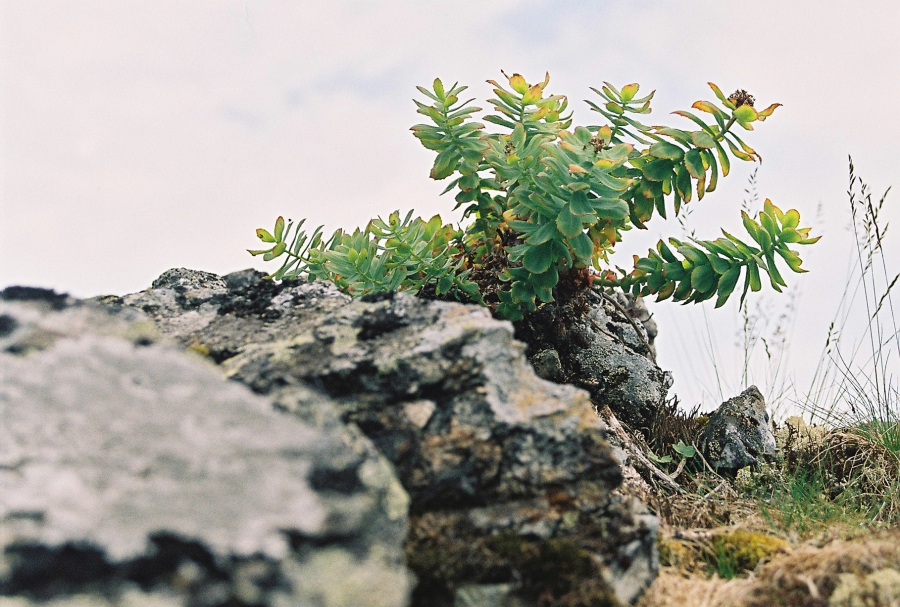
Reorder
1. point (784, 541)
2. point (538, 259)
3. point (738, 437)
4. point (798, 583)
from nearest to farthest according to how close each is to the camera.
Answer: point (798, 583), point (784, 541), point (538, 259), point (738, 437)

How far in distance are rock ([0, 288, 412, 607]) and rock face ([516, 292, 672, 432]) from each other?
3.14m

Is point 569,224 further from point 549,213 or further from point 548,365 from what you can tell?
point 548,365

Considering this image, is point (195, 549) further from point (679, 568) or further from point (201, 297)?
point (679, 568)

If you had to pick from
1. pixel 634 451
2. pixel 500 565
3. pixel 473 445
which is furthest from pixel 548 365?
pixel 500 565

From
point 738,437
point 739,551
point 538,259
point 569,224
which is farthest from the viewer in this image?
point 738,437

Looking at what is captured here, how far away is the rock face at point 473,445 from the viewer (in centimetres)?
250

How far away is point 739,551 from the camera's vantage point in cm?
340

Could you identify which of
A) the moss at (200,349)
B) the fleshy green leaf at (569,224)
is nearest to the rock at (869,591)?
the fleshy green leaf at (569,224)

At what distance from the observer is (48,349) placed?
2609 millimetres

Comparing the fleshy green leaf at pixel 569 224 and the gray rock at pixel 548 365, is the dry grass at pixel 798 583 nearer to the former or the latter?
the fleshy green leaf at pixel 569 224

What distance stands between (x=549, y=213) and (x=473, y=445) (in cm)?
221

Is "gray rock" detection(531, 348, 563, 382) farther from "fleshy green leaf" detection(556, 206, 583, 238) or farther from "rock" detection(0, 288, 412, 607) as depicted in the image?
"rock" detection(0, 288, 412, 607)

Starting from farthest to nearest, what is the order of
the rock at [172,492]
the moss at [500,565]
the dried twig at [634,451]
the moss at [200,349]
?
the dried twig at [634,451] → the moss at [200,349] → the moss at [500,565] → the rock at [172,492]

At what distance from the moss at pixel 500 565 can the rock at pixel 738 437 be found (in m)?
3.19
